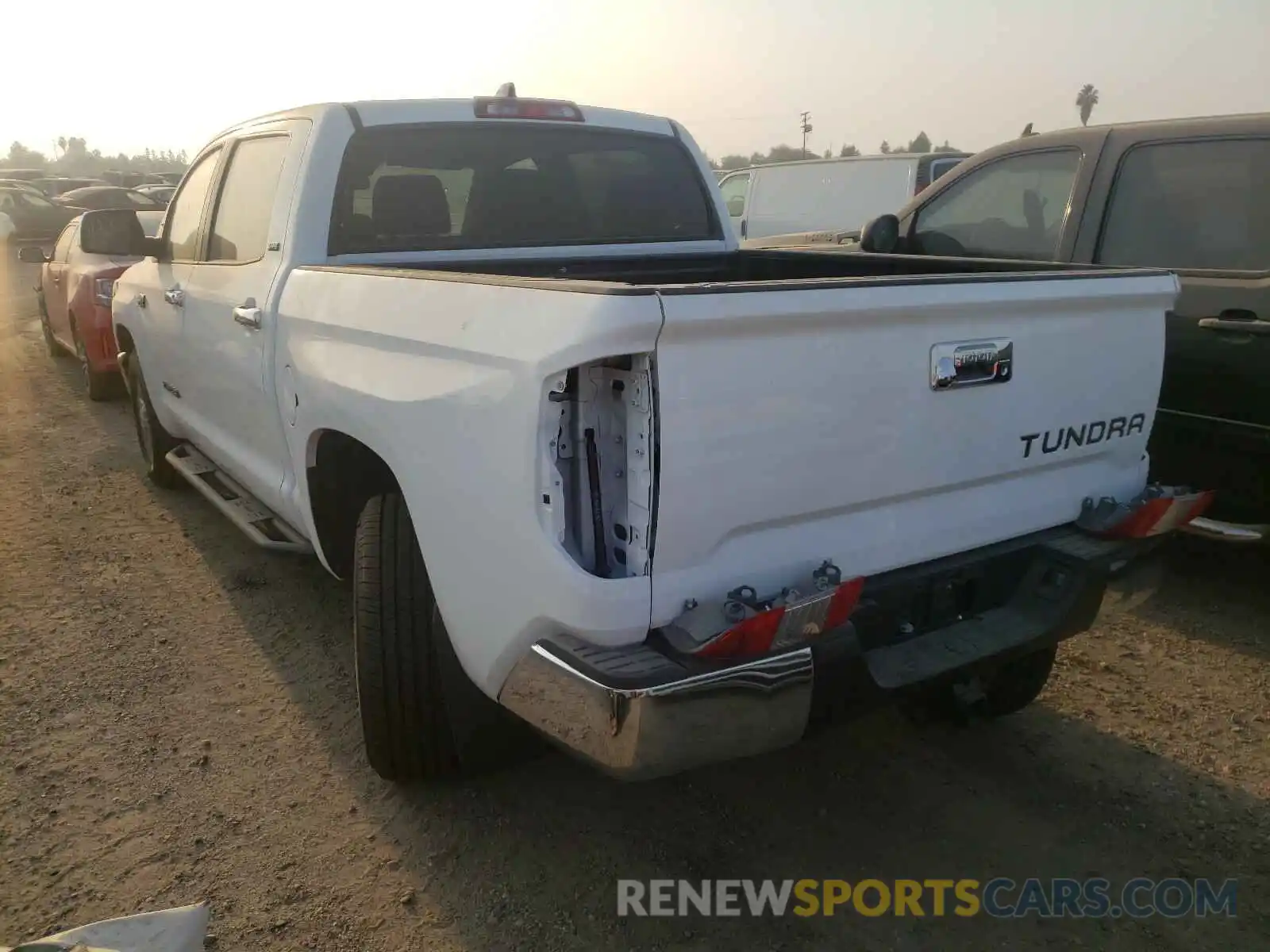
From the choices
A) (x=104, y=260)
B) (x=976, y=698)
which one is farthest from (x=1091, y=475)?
(x=104, y=260)

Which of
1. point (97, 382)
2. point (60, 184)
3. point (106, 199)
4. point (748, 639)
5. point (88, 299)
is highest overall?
point (60, 184)

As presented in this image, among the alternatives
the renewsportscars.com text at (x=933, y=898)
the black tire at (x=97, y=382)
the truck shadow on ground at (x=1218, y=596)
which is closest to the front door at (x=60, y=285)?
the black tire at (x=97, y=382)

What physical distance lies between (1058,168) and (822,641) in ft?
12.0

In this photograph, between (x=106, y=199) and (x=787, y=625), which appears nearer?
(x=787, y=625)

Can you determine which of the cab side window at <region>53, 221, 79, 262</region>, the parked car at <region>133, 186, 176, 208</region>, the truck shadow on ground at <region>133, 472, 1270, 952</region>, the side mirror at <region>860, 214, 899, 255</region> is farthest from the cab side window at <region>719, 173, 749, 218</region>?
the truck shadow on ground at <region>133, 472, 1270, 952</region>

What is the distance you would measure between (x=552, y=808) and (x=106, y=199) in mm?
22048

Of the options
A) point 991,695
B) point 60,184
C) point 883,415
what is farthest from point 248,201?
point 60,184

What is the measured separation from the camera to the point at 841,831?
2814mm

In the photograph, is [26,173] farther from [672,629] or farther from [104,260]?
[672,629]

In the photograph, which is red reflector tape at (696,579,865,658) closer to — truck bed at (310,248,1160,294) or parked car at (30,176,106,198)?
truck bed at (310,248,1160,294)

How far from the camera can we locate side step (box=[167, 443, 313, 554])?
3686 millimetres

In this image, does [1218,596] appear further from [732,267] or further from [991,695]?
[732,267]

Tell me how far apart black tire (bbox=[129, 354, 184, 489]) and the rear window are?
2.63 meters

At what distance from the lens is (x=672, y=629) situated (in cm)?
209
